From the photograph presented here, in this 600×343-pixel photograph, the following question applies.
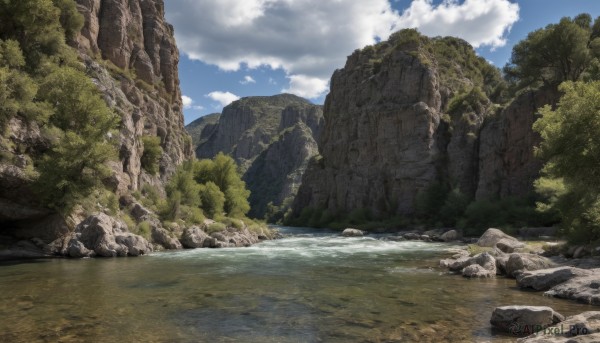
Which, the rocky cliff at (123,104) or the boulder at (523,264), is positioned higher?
the rocky cliff at (123,104)

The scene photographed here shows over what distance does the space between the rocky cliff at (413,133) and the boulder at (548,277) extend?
165 feet

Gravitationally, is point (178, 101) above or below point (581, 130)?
above

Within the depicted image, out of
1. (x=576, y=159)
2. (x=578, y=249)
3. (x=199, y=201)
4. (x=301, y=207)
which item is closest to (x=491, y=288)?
(x=576, y=159)

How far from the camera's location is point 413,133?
295 ft

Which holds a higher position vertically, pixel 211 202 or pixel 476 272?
pixel 211 202

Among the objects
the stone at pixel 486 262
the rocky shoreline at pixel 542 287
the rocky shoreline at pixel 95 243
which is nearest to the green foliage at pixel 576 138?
the rocky shoreline at pixel 542 287

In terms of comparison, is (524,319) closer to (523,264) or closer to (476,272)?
(476,272)

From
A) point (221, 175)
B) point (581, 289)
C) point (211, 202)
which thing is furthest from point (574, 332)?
point (221, 175)

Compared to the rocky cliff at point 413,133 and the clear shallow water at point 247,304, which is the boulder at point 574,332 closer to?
the clear shallow water at point 247,304

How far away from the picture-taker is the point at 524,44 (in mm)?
67688

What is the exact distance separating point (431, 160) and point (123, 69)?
61.8 meters

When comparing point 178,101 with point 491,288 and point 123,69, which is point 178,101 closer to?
point 123,69

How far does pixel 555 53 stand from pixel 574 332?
219ft

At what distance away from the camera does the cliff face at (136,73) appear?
49.6 m
